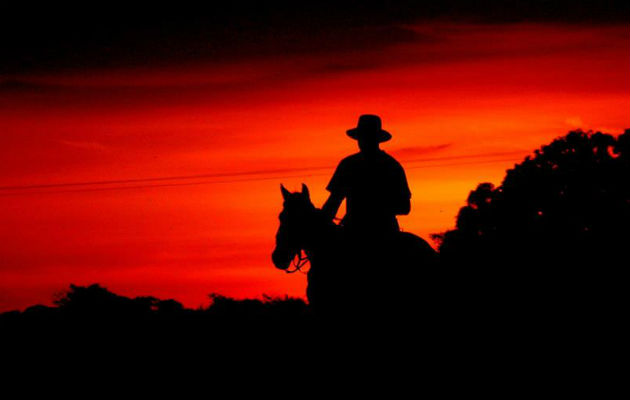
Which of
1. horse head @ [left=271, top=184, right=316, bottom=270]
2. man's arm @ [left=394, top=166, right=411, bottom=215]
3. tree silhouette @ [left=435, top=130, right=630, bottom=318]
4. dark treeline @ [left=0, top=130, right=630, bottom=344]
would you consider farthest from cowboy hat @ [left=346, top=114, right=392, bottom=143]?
tree silhouette @ [left=435, top=130, right=630, bottom=318]

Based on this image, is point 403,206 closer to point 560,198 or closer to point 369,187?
point 369,187

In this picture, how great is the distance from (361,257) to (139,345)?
7.14 m

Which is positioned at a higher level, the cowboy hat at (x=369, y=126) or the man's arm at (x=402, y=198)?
the cowboy hat at (x=369, y=126)

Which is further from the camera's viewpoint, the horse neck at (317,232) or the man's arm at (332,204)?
the man's arm at (332,204)

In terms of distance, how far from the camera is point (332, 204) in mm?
12344

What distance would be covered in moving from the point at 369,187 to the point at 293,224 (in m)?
0.97

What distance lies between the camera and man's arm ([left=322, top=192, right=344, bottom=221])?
12.3 m

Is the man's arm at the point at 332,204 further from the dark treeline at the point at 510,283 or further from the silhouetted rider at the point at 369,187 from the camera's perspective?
the dark treeline at the point at 510,283

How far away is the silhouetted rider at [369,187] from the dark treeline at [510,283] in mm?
747

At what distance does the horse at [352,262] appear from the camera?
1172 centimetres

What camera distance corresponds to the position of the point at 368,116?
1232cm

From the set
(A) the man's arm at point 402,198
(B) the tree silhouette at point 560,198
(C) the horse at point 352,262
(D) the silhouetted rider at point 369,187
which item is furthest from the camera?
(B) the tree silhouette at point 560,198

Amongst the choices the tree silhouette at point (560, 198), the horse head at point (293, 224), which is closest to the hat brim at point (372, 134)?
the horse head at point (293, 224)

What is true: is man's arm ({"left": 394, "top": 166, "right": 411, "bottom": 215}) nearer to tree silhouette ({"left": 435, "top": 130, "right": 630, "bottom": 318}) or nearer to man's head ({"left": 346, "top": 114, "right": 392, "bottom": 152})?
man's head ({"left": 346, "top": 114, "right": 392, "bottom": 152})
